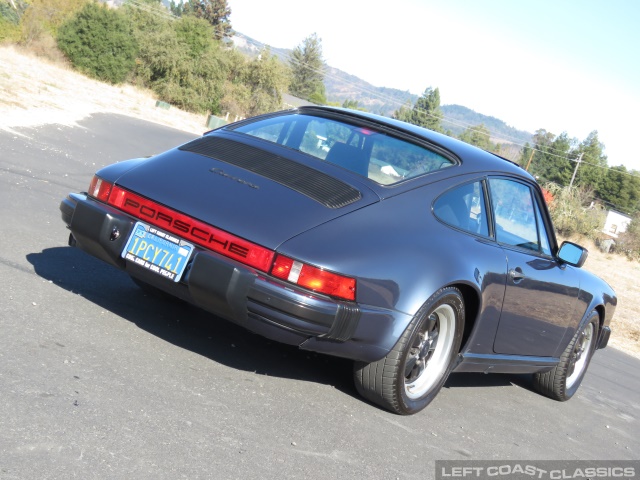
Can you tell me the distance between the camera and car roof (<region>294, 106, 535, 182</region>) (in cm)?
557

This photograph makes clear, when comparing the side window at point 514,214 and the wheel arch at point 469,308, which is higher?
the side window at point 514,214

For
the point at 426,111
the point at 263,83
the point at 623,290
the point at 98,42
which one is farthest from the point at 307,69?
the point at 623,290

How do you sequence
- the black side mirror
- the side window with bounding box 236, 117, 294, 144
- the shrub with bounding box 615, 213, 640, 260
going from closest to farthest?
1. the side window with bounding box 236, 117, 294, 144
2. the black side mirror
3. the shrub with bounding box 615, 213, 640, 260

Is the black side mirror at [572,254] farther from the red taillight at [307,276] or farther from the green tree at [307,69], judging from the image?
the green tree at [307,69]

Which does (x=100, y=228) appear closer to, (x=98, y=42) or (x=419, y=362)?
(x=419, y=362)

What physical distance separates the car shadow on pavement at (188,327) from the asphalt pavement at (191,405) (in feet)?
0.05

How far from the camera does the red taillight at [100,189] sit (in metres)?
4.98

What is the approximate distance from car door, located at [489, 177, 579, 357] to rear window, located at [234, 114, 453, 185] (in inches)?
25.5

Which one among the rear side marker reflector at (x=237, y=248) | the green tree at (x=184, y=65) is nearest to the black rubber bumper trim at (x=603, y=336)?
the rear side marker reflector at (x=237, y=248)

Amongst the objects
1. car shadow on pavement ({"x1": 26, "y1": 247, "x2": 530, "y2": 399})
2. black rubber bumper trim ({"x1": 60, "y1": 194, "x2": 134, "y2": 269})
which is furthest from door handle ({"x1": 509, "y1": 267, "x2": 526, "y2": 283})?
black rubber bumper trim ({"x1": 60, "y1": 194, "x2": 134, "y2": 269})

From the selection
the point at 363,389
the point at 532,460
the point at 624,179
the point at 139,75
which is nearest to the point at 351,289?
the point at 363,389

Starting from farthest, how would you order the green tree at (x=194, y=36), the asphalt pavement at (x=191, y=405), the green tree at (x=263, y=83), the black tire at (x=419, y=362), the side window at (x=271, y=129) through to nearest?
the green tree at (x=263, y=83) < the green tree at (x=194, y=36) < the side window at (x=271, y=129) < the black tire at (x=419, y=362) < the asphalt pavement at (x=191, y=405)

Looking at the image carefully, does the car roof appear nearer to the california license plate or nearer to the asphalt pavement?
the asphalt pavement

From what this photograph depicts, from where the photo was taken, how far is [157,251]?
4.64m
